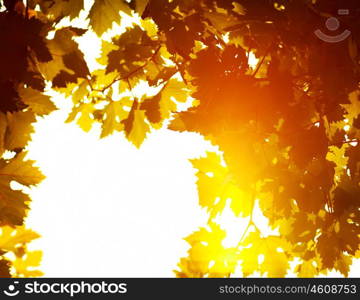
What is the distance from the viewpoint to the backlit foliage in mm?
1864

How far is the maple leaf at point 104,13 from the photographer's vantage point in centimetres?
209

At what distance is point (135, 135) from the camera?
2846 mm

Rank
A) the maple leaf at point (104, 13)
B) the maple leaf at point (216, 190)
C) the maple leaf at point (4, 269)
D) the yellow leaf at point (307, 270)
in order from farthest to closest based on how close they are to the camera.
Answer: the yellow leaf at point (307, 270)
the maple leaf at point (216, 190)
the maple leaf at point (104, 13)
the maple leaf at point (4, 269)

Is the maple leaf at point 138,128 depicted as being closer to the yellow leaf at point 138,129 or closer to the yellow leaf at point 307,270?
the yellow leaf at point 138,129

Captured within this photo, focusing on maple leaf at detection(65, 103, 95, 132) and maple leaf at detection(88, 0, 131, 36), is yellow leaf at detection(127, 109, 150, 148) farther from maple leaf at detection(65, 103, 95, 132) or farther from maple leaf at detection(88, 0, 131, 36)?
maple leaf at detection(88, 0, 131, 36)

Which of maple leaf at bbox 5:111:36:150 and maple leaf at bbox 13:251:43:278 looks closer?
maple leaf at bbox 5:111:36:150

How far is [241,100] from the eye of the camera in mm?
2051

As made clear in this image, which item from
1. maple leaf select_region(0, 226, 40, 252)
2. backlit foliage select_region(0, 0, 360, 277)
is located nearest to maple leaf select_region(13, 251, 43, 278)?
maple leaf select_region(0, 226, 40, 252)

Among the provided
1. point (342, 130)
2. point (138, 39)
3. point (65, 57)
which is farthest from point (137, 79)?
point (342, 130)

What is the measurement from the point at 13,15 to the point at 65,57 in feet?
0.98

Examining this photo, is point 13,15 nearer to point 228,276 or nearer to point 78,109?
point 78,109

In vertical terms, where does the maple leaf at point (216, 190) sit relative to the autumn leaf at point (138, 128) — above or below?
below

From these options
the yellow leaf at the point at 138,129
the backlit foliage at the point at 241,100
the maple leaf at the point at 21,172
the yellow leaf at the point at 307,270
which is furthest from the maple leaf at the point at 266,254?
the maple leaf at the point at 21,172

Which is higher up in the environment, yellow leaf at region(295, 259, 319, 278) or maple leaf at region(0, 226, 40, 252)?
maple leaf at region(0, 226, 40, 252)
